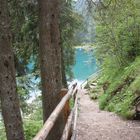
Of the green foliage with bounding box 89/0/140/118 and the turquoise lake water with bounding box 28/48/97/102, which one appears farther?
the turquoise lake water with bounding box 28/48/97/102

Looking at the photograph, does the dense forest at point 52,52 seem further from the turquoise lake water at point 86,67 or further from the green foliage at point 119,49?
the turquoise lake water at point 86,67

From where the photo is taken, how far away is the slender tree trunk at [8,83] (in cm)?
581

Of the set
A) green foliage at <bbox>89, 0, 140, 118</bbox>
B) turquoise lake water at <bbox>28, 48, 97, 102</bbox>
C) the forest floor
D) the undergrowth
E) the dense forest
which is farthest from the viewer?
turquoise lake water at <bbox>28, 48, 97, 102</bbox>

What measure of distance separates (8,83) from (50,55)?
0.90 meters

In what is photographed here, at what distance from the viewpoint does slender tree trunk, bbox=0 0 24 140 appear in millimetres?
5812

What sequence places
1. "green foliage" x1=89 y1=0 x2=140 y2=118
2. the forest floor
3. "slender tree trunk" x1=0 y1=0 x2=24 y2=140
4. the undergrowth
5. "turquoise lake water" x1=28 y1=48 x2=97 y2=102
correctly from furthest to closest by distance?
"turquoise lake water" x1=28 y1=48 x2=97 y2=102 → "green foliage" x1=89 y1=0 x2=140 y2=118 → the undergrowth → the forest floor → "slender tree trunk" x1=0 y1=0 x2=24 y2=140

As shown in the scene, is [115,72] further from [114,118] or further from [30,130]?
[30,130]

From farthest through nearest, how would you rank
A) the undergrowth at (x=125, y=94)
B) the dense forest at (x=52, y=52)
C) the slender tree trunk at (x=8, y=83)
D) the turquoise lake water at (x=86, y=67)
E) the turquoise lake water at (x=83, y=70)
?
the turquoise lake water at (x=86, y=67), the turquoise lake water at (x=83, y=70), the undergrowth at (x=125, y=94), the dense forest at (x=52, y=52), the slender tree trunk at (x=8, y=83)

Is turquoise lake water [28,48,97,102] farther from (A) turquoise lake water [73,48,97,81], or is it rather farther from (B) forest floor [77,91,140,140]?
(B) forest floor [77,91,140,140]

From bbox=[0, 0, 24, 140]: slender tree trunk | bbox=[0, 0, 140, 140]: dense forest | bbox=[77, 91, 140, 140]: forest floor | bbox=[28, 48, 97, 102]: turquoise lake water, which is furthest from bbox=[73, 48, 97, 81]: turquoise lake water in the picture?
bbox=[0, 0, 24, 140]: slender tree trunk

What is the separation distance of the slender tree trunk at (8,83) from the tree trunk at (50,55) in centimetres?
60

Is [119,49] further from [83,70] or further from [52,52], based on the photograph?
[83,70]

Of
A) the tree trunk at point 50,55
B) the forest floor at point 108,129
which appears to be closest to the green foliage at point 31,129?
the forest floor at point 108,129

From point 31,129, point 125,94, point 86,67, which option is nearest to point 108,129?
point 31,129
